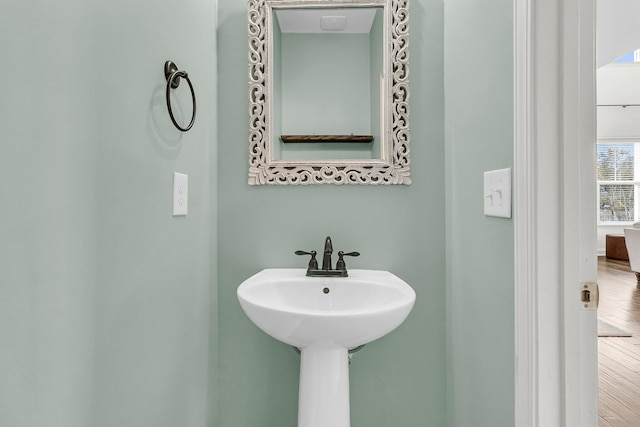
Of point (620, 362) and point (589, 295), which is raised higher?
point (589, 295)

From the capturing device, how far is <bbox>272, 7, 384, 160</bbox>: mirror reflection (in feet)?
4.77

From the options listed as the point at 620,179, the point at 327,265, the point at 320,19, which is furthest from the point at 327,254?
the point at 620,179

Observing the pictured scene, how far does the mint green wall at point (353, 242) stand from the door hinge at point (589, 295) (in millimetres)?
646

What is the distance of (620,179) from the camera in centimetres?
645

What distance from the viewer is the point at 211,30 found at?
1393 millimetres

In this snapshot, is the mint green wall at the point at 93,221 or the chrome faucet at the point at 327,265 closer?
the mint green wall at the point at 93,221

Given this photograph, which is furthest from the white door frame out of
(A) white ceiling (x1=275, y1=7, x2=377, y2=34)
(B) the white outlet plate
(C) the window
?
(C) the window

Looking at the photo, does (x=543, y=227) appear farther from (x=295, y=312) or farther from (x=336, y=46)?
(x=336, y=46)

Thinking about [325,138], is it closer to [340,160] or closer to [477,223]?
[340,160]

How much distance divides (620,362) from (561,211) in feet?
7.16

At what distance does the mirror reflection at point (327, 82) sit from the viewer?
1.45 m

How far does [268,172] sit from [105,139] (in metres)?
0.74

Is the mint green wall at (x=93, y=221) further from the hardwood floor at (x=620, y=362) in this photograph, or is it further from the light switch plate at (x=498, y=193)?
the hardwood floor at (x=620, y=362)

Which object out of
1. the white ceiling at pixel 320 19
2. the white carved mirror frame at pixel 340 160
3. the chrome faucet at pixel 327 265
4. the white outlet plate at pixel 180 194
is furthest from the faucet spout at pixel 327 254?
the white ceiling at pixel 320 19
